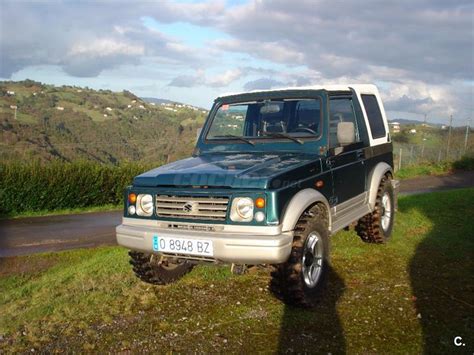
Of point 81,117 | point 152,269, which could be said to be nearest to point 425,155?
point 152,269

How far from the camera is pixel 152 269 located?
4969 mm

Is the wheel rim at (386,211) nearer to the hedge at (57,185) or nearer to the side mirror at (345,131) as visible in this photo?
the side mirror at (345,131)

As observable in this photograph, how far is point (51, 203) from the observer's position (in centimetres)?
1525

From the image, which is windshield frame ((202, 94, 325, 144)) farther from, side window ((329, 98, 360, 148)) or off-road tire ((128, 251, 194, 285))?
off-road tire ((128, 251, 194, 285))

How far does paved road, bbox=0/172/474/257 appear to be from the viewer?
344 inches

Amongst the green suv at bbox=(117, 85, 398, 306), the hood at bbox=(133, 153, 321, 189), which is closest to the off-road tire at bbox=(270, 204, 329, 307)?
the green suv at bbox=(117, 85, 398, 306)

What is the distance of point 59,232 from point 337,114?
7.14 m

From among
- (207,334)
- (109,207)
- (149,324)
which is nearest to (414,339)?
(207,334)

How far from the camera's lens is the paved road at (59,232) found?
8.73 metres

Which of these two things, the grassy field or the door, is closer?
the grassy field

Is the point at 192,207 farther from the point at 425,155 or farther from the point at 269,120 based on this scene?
the point at 425,155

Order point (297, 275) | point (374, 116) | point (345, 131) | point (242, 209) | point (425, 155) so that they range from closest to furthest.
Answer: point (242, 209), point (297, 275), point (345, 131), point (374, 116), point (425, 155)

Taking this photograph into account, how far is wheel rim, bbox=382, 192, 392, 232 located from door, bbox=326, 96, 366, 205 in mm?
904

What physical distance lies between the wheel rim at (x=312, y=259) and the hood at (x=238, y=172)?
63 cm
